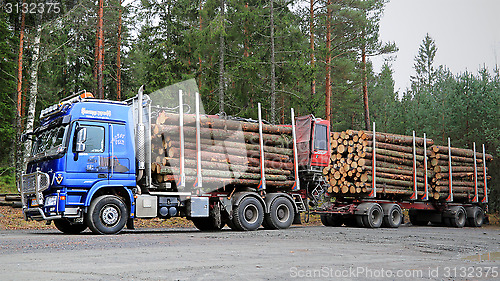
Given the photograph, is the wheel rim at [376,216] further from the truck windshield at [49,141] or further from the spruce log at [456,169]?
the truck windshield at [49,141]

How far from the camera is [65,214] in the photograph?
485 inches

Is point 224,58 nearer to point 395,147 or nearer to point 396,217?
point 395,147

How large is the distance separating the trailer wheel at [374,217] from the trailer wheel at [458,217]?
4956mm

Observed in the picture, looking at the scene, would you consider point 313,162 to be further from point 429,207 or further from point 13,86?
point 13,86

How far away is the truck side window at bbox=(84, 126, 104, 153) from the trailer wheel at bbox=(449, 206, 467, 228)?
15965 millimetres

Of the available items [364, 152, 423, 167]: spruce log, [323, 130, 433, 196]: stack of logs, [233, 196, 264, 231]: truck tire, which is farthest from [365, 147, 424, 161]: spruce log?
[233, 196, 264, 231]: truck tire

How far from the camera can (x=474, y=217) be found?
907 inches

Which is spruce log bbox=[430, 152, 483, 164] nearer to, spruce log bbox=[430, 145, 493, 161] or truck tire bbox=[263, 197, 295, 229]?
spruce log bbox=[430, 145, 493, 161]

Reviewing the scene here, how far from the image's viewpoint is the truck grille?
12500mm

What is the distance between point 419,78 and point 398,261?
58866mm

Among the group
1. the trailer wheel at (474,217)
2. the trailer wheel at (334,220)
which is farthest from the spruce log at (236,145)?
the trailer wheel at (474,217)

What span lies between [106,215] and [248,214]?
4507mm

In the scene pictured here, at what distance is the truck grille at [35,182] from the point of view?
12500 mm

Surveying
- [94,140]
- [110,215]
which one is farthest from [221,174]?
[94,140]
